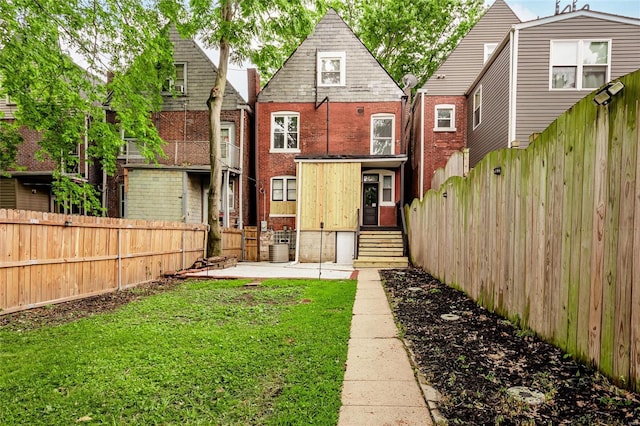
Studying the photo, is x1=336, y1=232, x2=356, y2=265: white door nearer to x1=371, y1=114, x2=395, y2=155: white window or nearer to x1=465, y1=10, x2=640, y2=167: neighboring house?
x1=371, y1=114, x2=395, y2=155: white window

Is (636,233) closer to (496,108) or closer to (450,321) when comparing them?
(450,321)

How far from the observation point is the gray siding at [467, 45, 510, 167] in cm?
1212

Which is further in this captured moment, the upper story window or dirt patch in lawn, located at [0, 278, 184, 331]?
the upper story window

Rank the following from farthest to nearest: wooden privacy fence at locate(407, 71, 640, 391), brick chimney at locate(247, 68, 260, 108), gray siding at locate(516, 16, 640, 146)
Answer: brick chimney at locate(247, 68, 260, 108), gray siding at locate(516, 16, 640, 146), wooden privacy fence at locate(407, 71, 640, 391)

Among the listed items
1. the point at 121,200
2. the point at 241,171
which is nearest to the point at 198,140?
the point at 241,171

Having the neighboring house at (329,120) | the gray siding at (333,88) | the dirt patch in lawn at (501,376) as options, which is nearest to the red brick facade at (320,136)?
the neighboring house at (329,120)

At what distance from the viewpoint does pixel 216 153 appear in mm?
12758

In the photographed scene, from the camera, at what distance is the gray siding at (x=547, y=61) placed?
37.2 ft

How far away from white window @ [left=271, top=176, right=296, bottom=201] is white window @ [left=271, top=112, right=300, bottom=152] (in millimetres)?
1549

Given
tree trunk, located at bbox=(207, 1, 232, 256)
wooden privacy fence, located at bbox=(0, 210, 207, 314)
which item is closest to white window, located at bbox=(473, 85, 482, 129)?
tree trunk, located at bbox=(207, 1, 232, 256)

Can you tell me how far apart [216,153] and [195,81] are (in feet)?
23.9

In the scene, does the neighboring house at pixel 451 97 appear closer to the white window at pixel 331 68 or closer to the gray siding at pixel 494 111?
the gray siding at pixel 494 111

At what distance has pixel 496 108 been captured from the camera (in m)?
12.8

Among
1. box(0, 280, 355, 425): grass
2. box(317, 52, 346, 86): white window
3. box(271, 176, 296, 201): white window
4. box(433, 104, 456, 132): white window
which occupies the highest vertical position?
box(317, 52, 346, 86): white window
